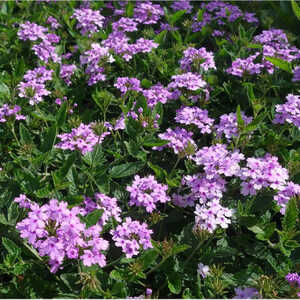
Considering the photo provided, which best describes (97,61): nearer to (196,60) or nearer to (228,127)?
(196,60)

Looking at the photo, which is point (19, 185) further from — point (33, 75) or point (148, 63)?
point (148, 63)

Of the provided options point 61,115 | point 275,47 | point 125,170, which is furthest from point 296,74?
point 61,115

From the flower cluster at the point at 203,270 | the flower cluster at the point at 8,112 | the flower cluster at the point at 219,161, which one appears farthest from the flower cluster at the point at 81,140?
the flower cluster at the point at 203,270

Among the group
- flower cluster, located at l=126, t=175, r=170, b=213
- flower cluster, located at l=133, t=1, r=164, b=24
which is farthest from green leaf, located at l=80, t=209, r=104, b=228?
flower cluster, located at l=133, t=1, r=164, b=24

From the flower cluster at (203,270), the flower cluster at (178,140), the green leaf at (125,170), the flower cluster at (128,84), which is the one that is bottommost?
the flower cluster at (203,270)

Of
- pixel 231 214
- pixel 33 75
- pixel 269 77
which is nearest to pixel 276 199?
pixel 231 214

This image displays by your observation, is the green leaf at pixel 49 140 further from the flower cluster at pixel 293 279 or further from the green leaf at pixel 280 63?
the green leaf at pixel 280 63

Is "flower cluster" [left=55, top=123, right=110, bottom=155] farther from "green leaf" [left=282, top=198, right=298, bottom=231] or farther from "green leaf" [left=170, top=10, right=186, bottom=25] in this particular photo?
"green leaf" [left=170, top=10, right=186, bottom=25]
